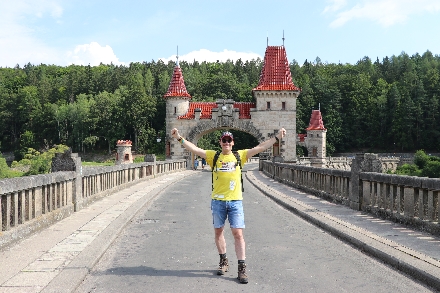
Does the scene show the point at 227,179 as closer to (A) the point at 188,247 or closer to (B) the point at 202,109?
(A) the point at 188,247

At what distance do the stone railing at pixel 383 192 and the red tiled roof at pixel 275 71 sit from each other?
4040 cm

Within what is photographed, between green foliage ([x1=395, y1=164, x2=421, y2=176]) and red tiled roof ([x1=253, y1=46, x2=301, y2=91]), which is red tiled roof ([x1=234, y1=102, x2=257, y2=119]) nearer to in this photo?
red tiled roof ([x1=253, y1=46, x2=301, y2=91])

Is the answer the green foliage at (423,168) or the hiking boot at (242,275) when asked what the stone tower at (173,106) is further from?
the hiking boot at (242,275)

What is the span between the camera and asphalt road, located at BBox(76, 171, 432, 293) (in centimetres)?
578

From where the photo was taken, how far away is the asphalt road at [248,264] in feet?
19.0

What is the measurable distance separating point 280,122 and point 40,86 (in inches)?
3349

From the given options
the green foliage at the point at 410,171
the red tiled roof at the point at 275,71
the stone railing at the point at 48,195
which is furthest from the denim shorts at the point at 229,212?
the green foliage at the point at 410,171

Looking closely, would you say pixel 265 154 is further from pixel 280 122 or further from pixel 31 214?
pixel 31 214

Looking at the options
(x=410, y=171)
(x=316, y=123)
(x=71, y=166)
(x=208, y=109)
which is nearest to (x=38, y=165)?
(x=208, y=109)

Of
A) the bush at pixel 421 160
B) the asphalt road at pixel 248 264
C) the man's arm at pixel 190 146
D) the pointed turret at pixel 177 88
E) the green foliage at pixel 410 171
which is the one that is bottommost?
the green foliage at pixel 410 171

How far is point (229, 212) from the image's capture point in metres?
6.19

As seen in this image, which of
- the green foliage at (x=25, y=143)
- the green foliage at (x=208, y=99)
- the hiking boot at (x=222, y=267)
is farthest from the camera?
the green foliage at (x=25, y=143)

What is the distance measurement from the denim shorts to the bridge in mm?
675

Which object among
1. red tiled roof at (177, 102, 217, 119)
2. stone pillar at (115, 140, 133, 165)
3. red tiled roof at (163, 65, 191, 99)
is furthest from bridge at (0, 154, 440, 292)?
red tiled roof at (163, 65, 191, 99)
